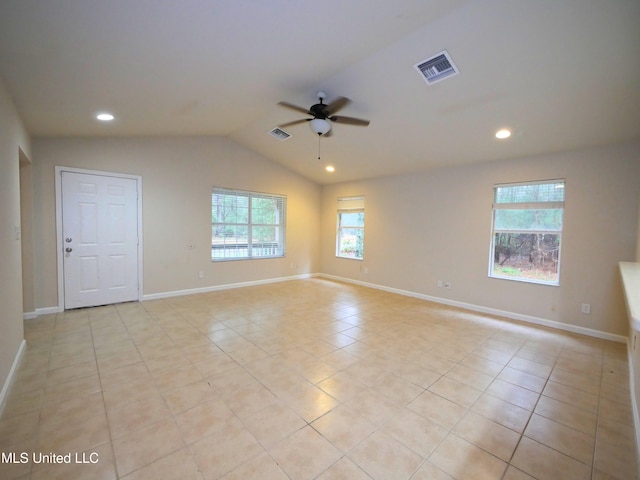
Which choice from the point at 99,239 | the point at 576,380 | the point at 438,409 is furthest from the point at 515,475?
the point at 99,239

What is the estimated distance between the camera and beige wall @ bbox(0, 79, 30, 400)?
2.28m

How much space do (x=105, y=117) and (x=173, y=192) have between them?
1.79 m

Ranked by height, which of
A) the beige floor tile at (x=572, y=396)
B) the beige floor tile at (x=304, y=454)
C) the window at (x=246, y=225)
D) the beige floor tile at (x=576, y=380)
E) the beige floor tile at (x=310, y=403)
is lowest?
the beige floor tile at (x=572, y=396)

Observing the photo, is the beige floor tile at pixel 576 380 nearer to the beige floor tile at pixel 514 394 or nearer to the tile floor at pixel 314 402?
the tile floor at pixel 314 402

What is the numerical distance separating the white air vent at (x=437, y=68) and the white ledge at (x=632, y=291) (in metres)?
2.25

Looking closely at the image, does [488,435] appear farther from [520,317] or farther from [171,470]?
[520,317]

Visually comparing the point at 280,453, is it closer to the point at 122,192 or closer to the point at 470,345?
the point at 470,345

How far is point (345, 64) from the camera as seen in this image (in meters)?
2.95

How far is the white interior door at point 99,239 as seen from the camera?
166 inches

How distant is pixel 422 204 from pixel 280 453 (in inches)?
185

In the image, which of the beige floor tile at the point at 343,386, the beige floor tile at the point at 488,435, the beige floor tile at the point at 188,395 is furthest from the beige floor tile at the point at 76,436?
the beige floor tile at the point at 488,435

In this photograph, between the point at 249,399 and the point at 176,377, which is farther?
the point at 176,377

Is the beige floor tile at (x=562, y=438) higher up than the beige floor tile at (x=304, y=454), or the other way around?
the beige floor tile at (x=304, y=454)

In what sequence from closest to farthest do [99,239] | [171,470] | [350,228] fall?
[171,470] < [99,239] < [350,228]
